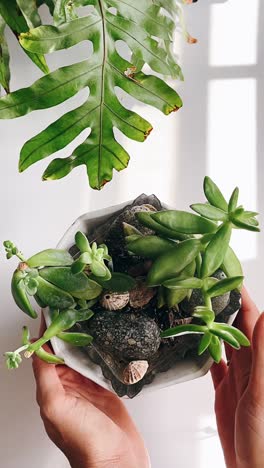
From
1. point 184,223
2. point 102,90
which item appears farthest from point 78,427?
point 102,90

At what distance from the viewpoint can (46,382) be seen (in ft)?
2.37

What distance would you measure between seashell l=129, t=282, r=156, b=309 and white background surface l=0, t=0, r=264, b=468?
236mm

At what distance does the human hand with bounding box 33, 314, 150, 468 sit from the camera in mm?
712

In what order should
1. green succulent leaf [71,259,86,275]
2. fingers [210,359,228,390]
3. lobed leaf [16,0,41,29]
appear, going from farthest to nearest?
fingers [210,359,228,390], lobed leaf [16,0,41,29], green succulent leaf [71,259,86,275]

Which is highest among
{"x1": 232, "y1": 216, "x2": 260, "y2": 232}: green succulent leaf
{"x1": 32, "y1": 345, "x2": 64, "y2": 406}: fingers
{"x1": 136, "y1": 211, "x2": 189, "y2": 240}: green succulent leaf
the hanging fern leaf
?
the hanging fern leaf

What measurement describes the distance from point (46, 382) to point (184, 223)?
26 centimetres

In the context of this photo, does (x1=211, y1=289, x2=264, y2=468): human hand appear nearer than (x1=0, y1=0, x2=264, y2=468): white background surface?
Yes

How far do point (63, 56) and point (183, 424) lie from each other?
55 centimetres

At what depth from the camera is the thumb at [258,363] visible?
67 centimetres

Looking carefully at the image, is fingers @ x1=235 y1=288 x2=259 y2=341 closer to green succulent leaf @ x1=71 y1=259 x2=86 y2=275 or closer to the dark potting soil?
the dark potting soil

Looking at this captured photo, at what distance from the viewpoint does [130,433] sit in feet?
2.60

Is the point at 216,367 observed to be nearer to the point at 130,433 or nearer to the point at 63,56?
the point at 130,433

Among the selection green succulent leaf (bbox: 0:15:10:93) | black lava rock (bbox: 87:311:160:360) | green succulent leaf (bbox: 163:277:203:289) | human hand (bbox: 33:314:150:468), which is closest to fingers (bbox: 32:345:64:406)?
human hand (bbox: 33:314:150:468)

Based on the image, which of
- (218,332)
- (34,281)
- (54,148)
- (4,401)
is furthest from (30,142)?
(4,401)
